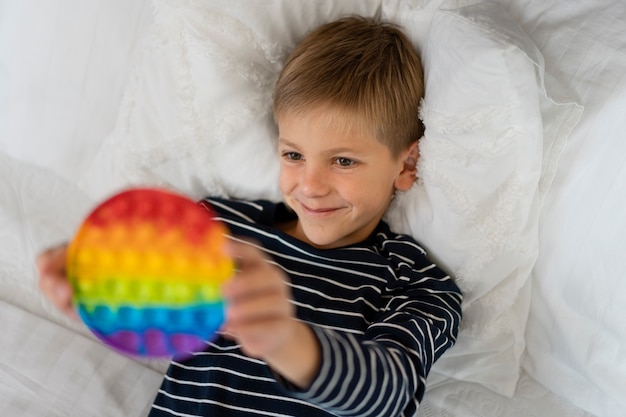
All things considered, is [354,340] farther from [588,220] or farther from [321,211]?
[588,220]

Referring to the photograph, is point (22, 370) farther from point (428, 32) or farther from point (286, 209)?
point (428, 32)

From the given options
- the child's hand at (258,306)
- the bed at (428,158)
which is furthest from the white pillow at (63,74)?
the child's hand at (258,306)

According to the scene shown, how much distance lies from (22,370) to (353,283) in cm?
55

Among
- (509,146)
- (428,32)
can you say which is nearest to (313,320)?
(509,146)

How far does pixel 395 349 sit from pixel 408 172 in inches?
13.0

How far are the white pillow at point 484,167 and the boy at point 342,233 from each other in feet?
0.13

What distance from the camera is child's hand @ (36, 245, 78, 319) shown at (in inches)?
26.8

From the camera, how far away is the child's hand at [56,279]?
26.8 inches

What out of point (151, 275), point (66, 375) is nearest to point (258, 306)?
point (151, 275)

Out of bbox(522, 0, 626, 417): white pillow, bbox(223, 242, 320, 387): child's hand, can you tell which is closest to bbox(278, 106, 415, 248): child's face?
bbox(522, 0, 626, 417): white pillow

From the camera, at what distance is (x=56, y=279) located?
690 mm

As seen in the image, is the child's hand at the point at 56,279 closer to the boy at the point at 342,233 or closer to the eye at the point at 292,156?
the boy at the point at 342,233

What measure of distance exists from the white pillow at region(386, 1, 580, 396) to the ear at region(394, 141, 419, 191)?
0.02 meters

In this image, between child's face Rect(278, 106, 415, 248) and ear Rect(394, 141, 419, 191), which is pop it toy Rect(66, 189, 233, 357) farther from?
ear Rect(394, 141, 419, 191)
